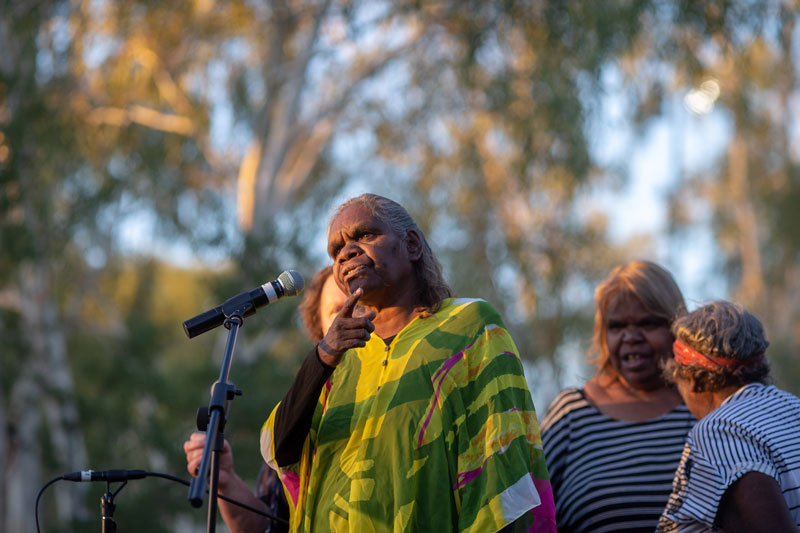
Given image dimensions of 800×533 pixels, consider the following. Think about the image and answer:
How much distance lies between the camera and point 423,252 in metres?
2.71

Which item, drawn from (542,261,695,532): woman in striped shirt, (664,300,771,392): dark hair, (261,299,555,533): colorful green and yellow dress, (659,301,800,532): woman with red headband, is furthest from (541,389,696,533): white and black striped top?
(261,299,555,533): colorful green and yellow dress

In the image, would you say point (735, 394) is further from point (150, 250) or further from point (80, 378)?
point (150, 250)

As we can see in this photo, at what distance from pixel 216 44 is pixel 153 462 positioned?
5908 millimetres

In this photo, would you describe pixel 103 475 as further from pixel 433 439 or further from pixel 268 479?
pixel 433 439

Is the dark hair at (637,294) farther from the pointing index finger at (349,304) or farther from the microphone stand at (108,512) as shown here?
the microphone stand at (108,512)

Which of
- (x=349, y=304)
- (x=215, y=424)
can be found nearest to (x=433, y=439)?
(x=349, y=304)

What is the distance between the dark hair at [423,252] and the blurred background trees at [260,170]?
21.2 feet

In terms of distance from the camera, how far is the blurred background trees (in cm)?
941

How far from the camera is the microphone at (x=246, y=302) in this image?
8.30 ft

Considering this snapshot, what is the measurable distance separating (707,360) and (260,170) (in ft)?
32.6

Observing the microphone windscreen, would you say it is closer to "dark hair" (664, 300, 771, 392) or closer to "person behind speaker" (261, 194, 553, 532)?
"person behind speaker" (261, 194, 553, 532)

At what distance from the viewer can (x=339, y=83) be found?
13.3 meters

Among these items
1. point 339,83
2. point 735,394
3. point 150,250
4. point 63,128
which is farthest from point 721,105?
point 735,394

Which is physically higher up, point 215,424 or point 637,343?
point 215,424
